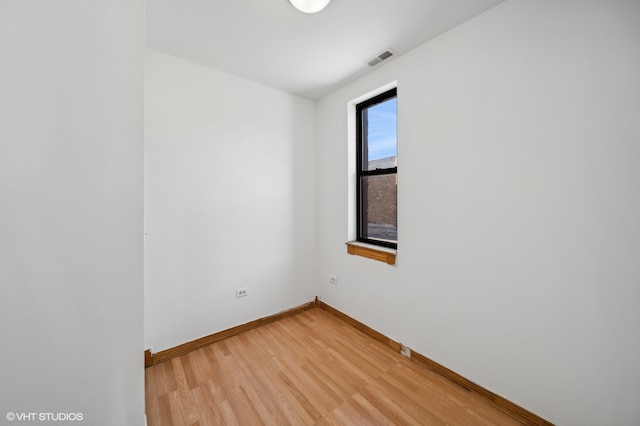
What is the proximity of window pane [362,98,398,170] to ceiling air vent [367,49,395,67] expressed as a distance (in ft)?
1.22

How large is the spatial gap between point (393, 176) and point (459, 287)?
111 cm

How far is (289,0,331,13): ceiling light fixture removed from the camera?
54.0 inches

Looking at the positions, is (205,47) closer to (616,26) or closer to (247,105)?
(247,105)

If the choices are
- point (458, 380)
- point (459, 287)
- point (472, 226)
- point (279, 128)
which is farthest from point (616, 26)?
point (279, 128)

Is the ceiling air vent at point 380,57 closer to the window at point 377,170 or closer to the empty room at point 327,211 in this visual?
the empty room at point 327,211

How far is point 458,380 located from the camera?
1653 mm

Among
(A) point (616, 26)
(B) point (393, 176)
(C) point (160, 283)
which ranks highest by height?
(A) point (616, 26)

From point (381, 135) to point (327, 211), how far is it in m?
1.03

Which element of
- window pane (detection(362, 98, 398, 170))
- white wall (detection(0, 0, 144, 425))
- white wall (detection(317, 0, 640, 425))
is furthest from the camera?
window pane (detection(362, 98, 398, 170))

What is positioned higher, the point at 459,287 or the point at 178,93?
the point at 178,93

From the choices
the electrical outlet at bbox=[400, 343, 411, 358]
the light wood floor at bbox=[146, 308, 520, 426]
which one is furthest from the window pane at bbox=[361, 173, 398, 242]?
the light wood floor at bbox=[146, 308, 520, 426]

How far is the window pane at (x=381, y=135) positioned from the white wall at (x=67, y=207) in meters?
1.95

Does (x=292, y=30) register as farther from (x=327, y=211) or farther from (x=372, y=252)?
(x=372, y=252)

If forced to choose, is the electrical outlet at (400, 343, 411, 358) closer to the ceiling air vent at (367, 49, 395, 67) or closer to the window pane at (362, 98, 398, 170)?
the window pane at (362, 98, 398, 170)
